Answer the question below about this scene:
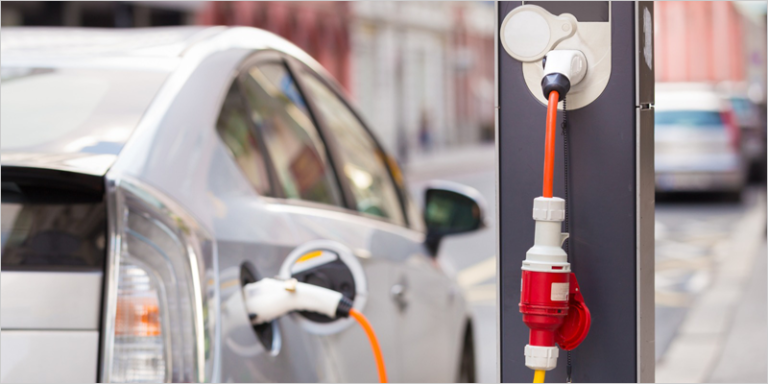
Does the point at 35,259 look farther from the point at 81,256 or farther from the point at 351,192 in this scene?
the point at 351,192

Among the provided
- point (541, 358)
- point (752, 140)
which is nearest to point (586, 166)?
point (541, 358)

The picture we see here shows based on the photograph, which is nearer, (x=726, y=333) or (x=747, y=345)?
(x=747, y=345)

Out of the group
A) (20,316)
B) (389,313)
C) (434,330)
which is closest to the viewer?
(20,316)

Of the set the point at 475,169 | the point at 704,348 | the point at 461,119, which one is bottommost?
the point at 704,348

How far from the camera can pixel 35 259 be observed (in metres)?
1.90

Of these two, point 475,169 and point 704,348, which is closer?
point 704,348

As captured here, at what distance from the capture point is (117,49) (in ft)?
8.13

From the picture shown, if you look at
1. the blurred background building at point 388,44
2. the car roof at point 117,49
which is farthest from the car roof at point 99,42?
the blurred background building at point 388,44

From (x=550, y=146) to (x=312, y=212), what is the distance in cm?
111

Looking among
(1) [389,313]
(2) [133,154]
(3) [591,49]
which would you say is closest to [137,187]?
(2) [133,154]

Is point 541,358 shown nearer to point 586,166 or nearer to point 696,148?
point 586,166

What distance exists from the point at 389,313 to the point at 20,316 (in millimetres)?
1176

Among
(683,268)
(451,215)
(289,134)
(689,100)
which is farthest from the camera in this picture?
(689,100)

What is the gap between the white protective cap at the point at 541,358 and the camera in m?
1.64
